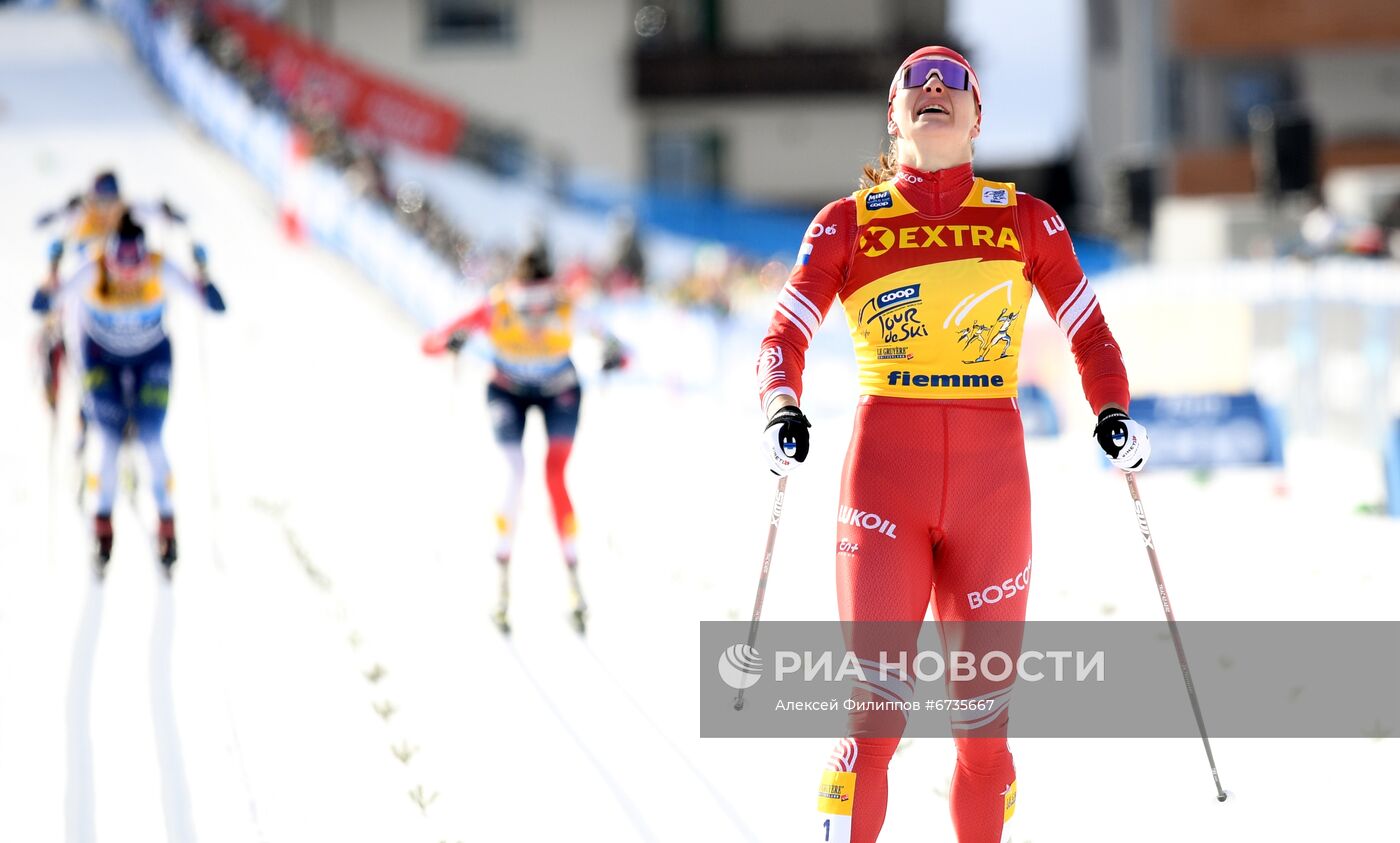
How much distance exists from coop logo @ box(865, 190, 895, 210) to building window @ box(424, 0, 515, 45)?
118ft

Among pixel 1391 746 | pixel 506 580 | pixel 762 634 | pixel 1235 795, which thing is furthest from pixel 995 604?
pixel 506 580

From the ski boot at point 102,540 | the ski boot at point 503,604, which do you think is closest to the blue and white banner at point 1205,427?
the ski boot at point 503,604

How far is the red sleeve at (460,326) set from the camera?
8328mm

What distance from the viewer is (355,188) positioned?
22922mm

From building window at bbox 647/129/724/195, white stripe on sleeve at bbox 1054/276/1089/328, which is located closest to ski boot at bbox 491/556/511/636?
white stripe on sleeve at bbox 1054/276/1089/328

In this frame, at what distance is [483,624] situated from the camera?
27.6 ft

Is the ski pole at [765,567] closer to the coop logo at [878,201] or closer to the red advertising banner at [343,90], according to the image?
the coop logo at [878,201]

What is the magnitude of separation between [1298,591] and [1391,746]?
2663 mm

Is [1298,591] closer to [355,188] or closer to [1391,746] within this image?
[1391,746]

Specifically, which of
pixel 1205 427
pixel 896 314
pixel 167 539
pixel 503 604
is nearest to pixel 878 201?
pixel 896 314

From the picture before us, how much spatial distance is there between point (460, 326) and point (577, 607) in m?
1.50

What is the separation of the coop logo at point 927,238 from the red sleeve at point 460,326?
4201 mm

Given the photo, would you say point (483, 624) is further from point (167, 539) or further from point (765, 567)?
point (765, 567)
